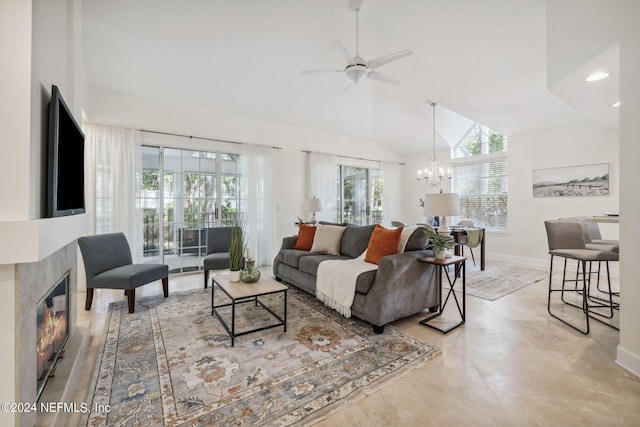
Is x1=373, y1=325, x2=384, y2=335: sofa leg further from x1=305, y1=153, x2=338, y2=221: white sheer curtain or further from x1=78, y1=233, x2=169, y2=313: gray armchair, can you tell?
x1=305, y1=153, x2=338, y2=221: white sheer curtain

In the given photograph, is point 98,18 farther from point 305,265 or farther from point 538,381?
point 538,381

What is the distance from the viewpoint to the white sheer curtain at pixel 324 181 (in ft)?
18.9

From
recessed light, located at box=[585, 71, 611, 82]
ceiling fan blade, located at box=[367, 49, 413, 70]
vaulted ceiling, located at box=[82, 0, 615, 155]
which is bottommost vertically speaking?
recessed light, located at box=[585, 71, 611, 82]

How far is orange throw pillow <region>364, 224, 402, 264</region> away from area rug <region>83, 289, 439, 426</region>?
0.66m

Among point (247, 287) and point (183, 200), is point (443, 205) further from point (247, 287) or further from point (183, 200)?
point (183, 200)

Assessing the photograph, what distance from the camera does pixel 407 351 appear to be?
83.9 inches

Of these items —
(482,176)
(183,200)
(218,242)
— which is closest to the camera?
(218,242)

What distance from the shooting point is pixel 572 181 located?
4719 mm

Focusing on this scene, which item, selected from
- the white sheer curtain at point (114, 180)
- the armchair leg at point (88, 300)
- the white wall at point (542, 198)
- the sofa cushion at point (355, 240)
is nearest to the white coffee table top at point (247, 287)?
the sofa cushion at point (355, 240)

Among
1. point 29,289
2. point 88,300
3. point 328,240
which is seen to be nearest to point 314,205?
point 328,240

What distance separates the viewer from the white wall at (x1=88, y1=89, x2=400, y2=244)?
4.01 m

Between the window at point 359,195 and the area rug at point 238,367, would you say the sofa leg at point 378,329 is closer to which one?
the area rug at point 238,367

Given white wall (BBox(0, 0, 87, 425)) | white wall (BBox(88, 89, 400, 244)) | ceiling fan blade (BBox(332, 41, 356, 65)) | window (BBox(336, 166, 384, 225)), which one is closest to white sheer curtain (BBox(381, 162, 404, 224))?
window (BBox(336, 166, 384, 225))

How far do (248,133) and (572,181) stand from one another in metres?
5.68
